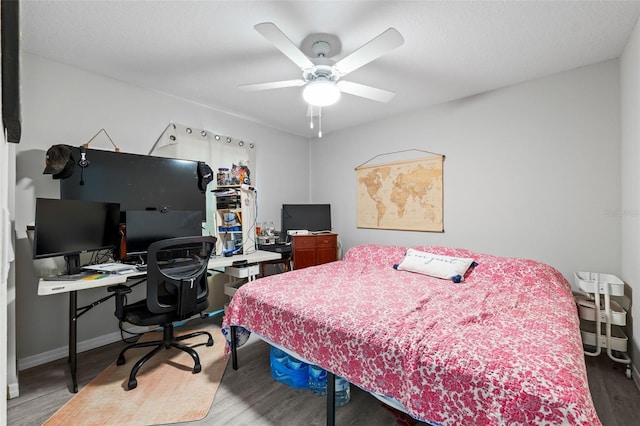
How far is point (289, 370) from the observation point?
1.99m

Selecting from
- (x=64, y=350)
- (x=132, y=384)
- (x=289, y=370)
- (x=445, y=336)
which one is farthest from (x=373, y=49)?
(x=64, y=350)

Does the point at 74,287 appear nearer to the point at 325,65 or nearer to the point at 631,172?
the point at 325,65

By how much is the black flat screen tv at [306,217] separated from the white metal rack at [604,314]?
2.88 m

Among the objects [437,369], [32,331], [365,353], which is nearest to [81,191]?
[32,331]

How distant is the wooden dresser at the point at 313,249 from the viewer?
149 inches

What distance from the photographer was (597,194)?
8.02 feet

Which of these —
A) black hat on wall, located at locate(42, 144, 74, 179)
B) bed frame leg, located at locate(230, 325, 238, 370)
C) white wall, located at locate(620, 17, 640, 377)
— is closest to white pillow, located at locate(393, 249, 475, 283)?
white wall, located at locate(620, 17, 640, 377)

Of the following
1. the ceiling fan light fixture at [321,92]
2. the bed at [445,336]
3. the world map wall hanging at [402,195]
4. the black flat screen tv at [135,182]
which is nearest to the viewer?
the bed at [445,336]

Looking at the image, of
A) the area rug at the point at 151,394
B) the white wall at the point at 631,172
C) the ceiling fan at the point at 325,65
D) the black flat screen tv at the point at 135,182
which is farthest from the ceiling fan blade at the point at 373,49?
the area rug at the point at 151,394

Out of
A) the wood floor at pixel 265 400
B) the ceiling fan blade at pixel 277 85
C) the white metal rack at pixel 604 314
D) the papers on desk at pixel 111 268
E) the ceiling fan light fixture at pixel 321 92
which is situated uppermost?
the ceiling fan blade at pixel 277 85

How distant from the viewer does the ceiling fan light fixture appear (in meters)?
2.07

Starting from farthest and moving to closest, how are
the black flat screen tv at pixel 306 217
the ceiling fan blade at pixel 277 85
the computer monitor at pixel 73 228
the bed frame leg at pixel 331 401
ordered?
the black flat screen tv at pixel 306 217 < the ceiling fan blade at pixel 277 85 < the computer monitor at pixel 73 228 < the bed frame leg at pixel 331 401

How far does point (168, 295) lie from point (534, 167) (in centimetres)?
350

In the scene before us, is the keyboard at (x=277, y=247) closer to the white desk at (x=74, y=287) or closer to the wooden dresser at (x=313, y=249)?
the wooden dresser at (x=313, y=249)
